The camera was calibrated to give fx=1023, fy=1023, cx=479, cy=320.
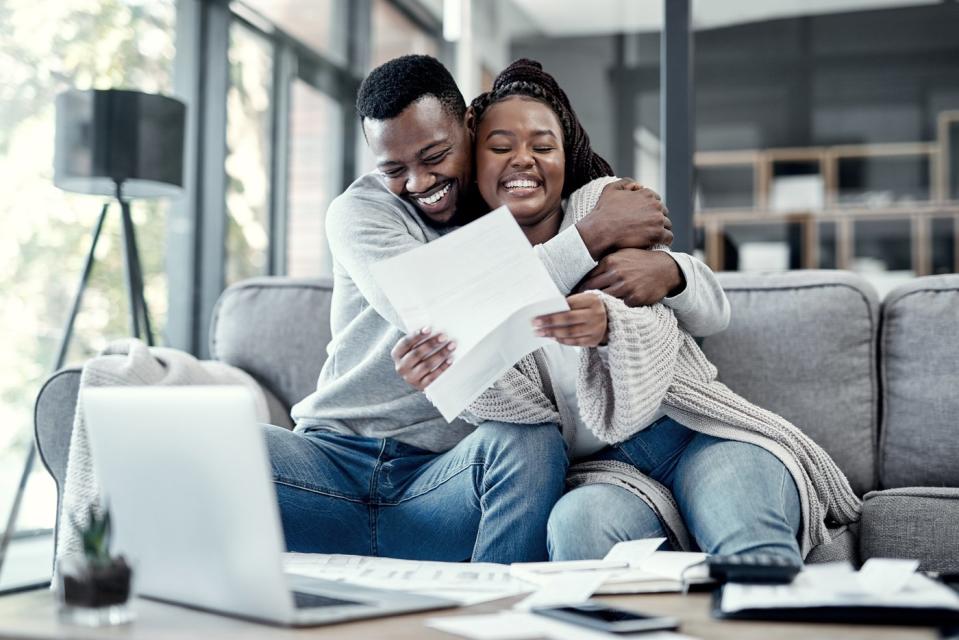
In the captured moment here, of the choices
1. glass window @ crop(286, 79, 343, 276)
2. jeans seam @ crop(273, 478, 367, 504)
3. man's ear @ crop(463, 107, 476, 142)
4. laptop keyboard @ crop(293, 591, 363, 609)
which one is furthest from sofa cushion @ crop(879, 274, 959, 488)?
glass window @ crop(286, 79, 343, 276)

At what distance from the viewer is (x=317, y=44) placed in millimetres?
4430

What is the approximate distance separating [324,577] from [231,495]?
0.94ft

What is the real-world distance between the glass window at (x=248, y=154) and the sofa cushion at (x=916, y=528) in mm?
2638

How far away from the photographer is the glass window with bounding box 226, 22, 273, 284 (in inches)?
149

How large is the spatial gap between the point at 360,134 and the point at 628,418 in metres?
3.52

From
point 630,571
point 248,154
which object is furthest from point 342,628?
point 248,154

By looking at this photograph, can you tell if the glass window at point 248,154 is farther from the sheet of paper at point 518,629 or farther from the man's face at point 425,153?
the sheet of paper at point 518,629

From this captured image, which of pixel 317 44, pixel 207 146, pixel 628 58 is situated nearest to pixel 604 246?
pixel 207 146

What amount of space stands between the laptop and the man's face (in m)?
0.74

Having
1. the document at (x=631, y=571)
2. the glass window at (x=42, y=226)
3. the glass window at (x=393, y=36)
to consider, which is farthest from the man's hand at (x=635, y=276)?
the glass window at (x=393, y=36)

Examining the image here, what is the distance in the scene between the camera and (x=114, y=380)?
1.69m

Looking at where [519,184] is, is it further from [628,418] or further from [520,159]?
[628,418]

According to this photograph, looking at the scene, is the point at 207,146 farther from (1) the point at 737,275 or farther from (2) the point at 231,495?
(2) the point at 231,495

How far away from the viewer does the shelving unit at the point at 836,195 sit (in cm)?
522
